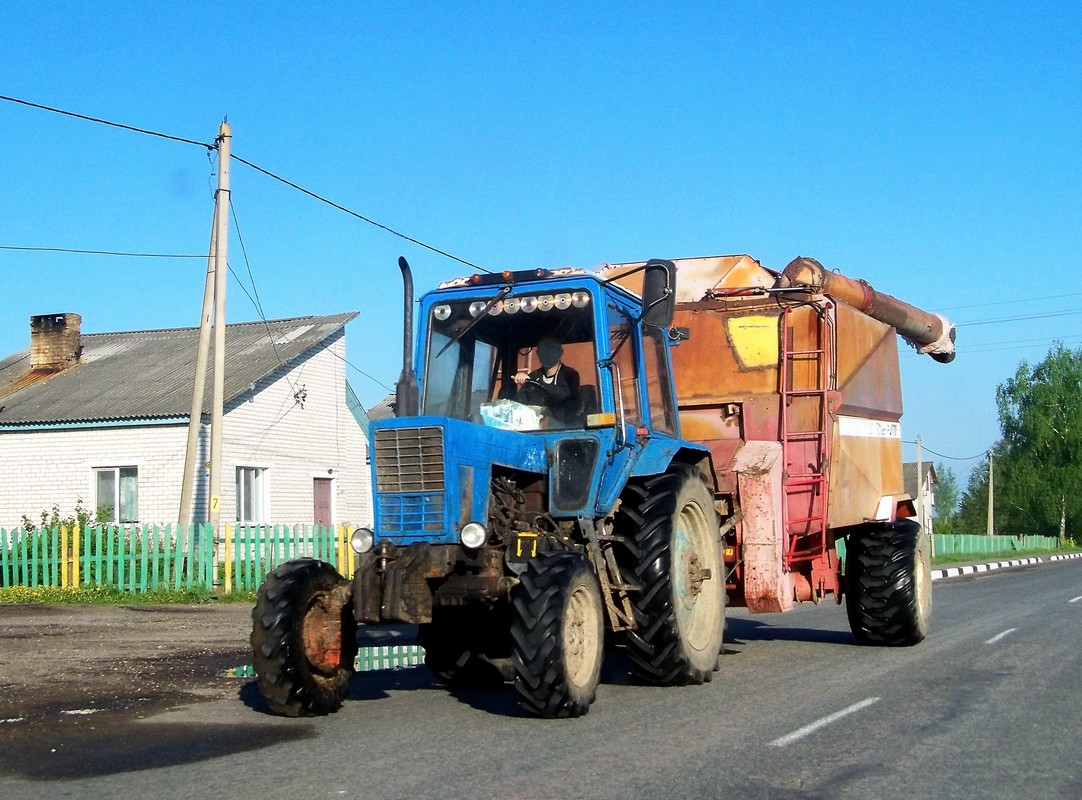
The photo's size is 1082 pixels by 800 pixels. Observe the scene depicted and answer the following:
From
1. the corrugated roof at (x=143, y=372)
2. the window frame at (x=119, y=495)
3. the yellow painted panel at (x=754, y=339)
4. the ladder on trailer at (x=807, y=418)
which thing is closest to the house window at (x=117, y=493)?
the window frame at (x=119, y=495)

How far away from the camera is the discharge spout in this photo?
12.1m

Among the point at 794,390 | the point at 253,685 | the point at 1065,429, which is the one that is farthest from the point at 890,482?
the point at 1065,429

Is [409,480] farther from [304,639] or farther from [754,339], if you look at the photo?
[754,339]

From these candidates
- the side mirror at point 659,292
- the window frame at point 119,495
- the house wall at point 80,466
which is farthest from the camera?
the window frame at point 119,495

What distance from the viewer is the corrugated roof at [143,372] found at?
26562 mm

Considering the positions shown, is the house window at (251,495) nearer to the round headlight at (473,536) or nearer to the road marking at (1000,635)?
the road marking at (1000,635)

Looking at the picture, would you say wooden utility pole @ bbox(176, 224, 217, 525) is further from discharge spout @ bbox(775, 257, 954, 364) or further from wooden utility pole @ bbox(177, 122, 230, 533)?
discharge spout @ bbox(775, 257, 954, 364)

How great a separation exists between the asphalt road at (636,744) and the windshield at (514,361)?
2099mm

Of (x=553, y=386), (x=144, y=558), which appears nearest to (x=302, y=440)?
(x=144, y=558)

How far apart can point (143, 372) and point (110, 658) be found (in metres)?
18.2

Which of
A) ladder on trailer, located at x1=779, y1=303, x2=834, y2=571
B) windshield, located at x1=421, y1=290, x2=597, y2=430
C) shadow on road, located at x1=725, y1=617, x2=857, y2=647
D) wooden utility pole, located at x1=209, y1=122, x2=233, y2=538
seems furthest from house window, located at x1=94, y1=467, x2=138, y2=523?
windshield, located at x1=421, y1=290, x2=597, y2=430

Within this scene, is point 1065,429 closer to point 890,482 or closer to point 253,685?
point 890,482

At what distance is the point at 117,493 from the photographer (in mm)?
26406

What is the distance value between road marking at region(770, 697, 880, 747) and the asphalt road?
24 millimetres
